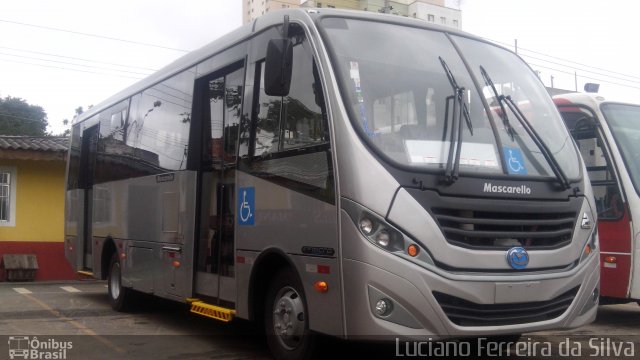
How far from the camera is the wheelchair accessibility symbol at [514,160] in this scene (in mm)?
5594

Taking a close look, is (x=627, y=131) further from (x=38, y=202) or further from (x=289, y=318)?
(x=38, y=202)

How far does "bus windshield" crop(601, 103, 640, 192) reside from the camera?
Result: 8547mm

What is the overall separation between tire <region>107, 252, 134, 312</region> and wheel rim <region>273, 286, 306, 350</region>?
4890 millimetres

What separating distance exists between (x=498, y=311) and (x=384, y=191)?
4.25ft

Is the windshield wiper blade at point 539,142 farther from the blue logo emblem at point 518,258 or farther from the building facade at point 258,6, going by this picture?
the building facade at point 258,6

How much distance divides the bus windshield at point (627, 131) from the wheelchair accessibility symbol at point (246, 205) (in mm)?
4967

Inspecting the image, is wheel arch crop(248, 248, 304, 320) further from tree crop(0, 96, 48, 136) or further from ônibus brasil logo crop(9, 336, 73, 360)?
tree crop(0, 96, 48, 136)

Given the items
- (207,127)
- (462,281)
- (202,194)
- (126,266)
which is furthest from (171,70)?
(462,281)

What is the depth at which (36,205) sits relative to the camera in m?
16.1

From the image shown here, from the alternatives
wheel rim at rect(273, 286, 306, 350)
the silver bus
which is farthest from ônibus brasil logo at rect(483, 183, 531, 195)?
wheel rim at rect(273, 286, 306, 350)

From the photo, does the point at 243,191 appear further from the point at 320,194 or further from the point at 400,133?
the point at 400,133

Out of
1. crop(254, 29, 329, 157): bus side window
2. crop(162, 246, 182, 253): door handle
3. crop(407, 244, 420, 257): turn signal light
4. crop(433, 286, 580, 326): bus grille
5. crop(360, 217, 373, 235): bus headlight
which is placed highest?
crop(254, 29, 329, 157): bus side window

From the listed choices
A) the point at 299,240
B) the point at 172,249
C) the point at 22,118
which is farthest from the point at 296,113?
the point at 22,118

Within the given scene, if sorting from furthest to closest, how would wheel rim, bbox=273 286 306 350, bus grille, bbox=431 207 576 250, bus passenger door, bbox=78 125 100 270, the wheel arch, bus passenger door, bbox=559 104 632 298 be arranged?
bus passenger door, bbox=78 125 100 270 < bus passenger door, bbox=559 104 632 298 < the wheel arch < wheel rim, bbox=273 286 306 350 < bus grille, bbox=431 207 576 250
